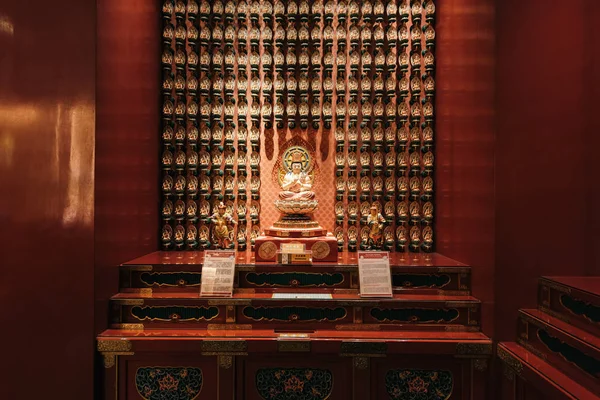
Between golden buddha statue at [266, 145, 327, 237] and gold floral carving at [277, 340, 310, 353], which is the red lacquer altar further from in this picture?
golden buddha statue at [266, 145, 327, 237]

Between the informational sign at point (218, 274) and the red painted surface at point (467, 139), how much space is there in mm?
1501

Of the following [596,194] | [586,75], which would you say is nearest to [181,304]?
[596,194]

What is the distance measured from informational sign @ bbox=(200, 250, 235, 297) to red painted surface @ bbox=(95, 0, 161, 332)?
1.84 ft

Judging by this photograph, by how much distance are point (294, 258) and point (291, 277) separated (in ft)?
0.40

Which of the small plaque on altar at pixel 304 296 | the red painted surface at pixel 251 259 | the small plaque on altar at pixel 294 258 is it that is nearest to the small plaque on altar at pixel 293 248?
the small plaque on altar at pixel 294 258

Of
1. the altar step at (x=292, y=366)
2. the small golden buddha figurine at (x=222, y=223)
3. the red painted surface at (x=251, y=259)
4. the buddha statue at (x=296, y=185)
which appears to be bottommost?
the altar step at (x=292, y=366)

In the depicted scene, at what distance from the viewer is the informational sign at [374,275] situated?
10.4 feet

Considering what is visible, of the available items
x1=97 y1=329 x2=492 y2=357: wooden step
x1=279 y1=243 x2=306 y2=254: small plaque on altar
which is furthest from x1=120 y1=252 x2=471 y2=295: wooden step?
x1=97 y1=329 x2=492 y2=357: wooden step

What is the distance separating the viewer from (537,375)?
91.1 inches

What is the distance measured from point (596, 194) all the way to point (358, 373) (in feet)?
5.30

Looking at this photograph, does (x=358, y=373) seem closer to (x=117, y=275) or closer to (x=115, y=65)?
(x=117, y=275)

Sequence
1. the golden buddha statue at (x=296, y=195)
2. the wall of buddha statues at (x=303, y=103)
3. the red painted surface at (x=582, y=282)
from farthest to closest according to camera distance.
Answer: the wall of buddha statues at (x=303, y=103) → the golden buddha statue at (x=296, y=195) → the red painted surface at (x=582, y=282)

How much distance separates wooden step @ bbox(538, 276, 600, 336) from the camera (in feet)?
7.43

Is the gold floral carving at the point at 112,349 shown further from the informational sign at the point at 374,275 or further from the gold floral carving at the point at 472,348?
the gold floral carving at the point at 472,348
